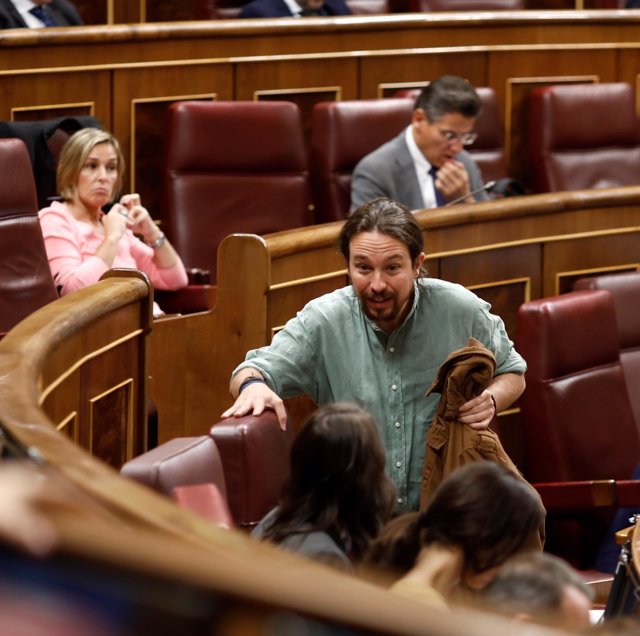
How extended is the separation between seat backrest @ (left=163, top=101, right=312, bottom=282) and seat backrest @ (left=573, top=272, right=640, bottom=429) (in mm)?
478

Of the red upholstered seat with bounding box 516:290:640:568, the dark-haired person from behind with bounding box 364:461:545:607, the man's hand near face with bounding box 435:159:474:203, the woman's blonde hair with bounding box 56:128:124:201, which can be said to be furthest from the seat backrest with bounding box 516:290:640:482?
the dark-haired person from behind with bounding box 364:461:545:607

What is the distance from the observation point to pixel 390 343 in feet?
3.65

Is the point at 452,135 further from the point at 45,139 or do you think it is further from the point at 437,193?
the point at 45,139

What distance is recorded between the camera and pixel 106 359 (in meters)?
1.08

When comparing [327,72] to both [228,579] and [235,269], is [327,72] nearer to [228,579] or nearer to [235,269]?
[235,269]

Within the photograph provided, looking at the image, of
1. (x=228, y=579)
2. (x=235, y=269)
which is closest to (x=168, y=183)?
(x=235, y=269)

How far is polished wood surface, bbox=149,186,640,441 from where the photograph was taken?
1.37 m

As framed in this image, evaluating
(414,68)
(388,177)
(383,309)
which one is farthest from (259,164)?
(383,309)

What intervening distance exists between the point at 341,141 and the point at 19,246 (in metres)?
0.63

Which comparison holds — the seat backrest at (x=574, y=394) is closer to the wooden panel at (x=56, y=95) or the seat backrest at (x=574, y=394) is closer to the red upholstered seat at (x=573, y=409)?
the red upholstered seat at (x=573, y=409)

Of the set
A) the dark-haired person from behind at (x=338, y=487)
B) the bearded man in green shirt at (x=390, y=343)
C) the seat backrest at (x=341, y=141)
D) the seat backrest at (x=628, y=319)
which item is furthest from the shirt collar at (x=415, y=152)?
the dark-haired person from behind at (x=338, y=487)

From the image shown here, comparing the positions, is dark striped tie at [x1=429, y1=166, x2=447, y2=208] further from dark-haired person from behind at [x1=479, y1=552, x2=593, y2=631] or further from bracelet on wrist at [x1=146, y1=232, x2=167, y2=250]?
dark-haired person from behind at [x1=479, y1=552, x2=593, y2=631]

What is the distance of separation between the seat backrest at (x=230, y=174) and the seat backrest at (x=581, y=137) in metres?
0.48

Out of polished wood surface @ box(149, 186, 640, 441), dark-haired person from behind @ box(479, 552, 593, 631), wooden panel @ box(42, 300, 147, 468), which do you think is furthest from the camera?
polished wood surface @ box(149, 186, 640, 441)
